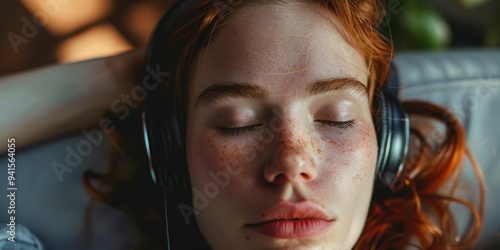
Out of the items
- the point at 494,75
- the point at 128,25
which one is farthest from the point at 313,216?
the point at 128,25

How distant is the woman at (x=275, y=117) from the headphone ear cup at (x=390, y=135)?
14 millimetres

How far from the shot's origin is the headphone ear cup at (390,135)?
86 cm

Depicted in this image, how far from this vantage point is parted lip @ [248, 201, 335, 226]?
2.45 feet

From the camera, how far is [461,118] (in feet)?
3.57

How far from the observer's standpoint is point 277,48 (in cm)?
78

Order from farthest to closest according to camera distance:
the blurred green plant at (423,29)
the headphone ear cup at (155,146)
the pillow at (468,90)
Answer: the blurred green plant at (423,29) → the pillow at (468,90) → the headphone ear cup at (155,146)

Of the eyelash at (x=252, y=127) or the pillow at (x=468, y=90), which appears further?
the pillow at (x=468, y=90)

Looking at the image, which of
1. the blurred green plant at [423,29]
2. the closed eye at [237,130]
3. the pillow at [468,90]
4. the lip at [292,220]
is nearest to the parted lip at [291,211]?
the lip at [292,220]

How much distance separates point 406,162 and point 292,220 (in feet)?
1.08

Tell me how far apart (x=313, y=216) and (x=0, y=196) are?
501mm

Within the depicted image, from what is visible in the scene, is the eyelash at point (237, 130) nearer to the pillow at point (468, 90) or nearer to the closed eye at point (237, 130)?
the closed eye at point (237, 130)

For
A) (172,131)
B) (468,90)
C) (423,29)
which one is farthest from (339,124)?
(423,29)

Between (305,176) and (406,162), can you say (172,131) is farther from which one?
(406,162)

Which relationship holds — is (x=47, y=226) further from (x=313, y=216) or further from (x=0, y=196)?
(x=313, y=216)
